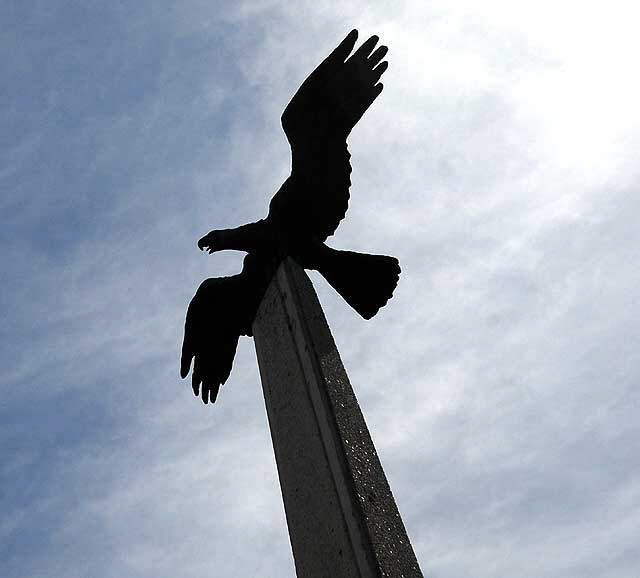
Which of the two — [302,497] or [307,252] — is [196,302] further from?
[302,497]

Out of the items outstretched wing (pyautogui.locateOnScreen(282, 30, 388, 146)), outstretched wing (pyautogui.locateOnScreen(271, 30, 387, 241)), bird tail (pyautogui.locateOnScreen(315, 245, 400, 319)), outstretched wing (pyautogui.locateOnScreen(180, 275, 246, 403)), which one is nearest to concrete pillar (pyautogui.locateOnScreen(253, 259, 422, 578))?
outstretched wing (pyautogui.locateOnScreen(180, 275, 246, 403))

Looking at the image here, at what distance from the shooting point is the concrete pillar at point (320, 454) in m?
1.89

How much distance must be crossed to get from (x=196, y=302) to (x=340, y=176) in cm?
102

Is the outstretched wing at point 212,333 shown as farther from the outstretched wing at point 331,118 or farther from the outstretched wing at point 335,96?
the outstretched wing at point 335,96

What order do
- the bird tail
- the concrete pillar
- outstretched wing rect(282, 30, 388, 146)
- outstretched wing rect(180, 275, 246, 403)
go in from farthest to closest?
outstretched wing rect(282, 30, 388, 146), the bird tail, outstretched wing rect(180, 275, 246, 403), the concrete pillar

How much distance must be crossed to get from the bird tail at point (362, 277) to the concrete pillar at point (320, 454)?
584 mm

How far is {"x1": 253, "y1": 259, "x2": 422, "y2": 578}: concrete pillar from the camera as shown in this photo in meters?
1.89

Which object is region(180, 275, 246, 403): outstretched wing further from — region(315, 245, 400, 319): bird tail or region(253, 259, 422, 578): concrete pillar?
region(315, 245, 400, 319): bird tail

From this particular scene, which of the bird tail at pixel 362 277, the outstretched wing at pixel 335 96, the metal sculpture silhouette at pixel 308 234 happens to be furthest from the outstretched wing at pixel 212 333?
the outstretched wing at pixel 335 96

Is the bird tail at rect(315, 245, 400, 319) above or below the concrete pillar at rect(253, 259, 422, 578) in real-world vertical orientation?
above

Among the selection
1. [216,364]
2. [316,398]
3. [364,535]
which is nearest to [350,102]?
[216,364]

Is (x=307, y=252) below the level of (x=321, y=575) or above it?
above

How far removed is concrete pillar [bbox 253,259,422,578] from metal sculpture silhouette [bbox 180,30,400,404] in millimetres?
350

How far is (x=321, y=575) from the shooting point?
1.96 metres
